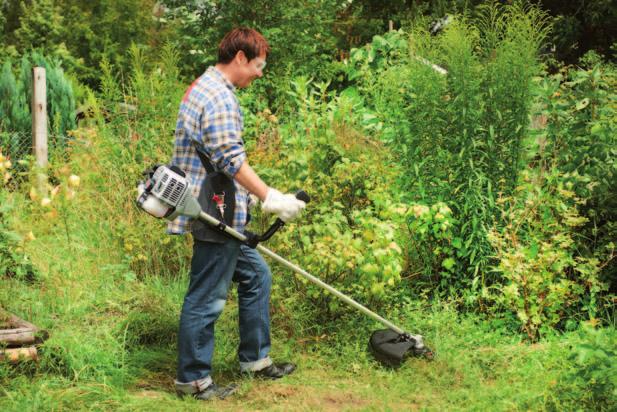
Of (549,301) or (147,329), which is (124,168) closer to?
(147,329)

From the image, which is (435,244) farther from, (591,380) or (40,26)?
(40,26)

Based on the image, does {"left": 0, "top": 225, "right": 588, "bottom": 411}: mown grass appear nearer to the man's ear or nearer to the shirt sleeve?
the shirt sleeve

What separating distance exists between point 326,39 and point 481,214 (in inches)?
252

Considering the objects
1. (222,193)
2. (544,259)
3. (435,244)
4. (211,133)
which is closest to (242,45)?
(211,133)

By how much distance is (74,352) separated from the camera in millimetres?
4355

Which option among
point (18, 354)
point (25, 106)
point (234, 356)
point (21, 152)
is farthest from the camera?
point (25, 106)

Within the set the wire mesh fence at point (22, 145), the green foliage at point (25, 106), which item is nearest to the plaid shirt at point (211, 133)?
the wire mesh fence at point (22, 145)

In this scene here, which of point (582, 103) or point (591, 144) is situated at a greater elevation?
point (582, 103)

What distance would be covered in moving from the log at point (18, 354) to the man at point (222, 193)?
83 cm

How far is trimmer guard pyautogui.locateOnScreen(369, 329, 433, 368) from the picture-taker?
175 inches

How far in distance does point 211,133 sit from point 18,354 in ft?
5.41

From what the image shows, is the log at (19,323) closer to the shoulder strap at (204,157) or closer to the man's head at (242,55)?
the shoulder strap at (204,157)

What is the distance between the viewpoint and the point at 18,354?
4.21 metres

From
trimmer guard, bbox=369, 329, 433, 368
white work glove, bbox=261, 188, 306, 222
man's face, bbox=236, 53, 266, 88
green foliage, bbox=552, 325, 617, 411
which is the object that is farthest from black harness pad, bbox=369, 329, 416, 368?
man's face, bbox=236, 53, 266, 88
